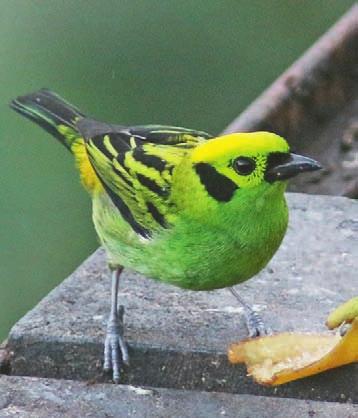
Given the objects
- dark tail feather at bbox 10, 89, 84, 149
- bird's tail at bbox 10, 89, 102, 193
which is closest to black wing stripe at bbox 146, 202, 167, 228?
bird's tail at bbox 10, 89, 102, 193

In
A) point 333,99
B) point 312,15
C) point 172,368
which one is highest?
point 312,15

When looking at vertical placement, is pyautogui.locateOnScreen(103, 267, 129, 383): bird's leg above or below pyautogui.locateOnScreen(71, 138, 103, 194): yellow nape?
below

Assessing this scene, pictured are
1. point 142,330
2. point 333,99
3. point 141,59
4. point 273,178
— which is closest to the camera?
point 273,178

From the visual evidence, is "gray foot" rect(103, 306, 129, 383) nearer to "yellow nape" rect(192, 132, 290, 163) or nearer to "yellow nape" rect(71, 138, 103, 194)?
"yellow nape" rect(192, 132, 290, 163)

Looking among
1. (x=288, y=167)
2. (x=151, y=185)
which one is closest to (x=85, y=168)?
(x=151, y=185)

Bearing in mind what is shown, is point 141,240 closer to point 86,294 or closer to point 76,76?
point 86,294

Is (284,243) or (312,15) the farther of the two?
(312,15)

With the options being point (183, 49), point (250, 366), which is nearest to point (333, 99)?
point (250, 366)
